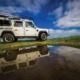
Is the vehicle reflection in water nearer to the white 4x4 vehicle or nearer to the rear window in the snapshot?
the white 4x4 vehicle

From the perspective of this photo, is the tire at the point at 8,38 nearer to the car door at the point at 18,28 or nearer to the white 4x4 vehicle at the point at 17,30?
the white 4x4 vehicle at the point at 17,30

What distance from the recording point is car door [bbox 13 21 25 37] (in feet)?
29.4

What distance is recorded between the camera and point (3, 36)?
8.37 metres

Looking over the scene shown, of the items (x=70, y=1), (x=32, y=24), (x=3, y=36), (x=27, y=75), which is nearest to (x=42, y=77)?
(x=27, y=75)

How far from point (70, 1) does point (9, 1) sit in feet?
15.3

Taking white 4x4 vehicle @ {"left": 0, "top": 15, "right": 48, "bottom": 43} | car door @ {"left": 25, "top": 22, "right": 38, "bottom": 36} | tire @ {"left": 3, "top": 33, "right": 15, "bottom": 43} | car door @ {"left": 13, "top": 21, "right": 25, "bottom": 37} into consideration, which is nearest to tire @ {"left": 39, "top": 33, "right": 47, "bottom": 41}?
white 4x4 vehicle @ {"left": 0, "top": 15, "right": 48, "bottom": 43}

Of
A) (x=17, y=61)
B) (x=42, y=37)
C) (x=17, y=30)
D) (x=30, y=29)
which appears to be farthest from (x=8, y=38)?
(x=17, y=61)

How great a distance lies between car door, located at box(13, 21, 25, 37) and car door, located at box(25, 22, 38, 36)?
0.29m

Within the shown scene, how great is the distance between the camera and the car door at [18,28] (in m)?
8.97

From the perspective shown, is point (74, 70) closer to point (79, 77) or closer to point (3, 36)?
point (79, 77)

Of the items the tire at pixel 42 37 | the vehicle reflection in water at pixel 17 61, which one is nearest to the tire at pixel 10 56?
the vehicle reflection in water at pixel 17 61

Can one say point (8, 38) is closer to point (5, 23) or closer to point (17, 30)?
point (17, 30)

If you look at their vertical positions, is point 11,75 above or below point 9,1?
below

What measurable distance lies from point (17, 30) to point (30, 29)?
0.94 metres
